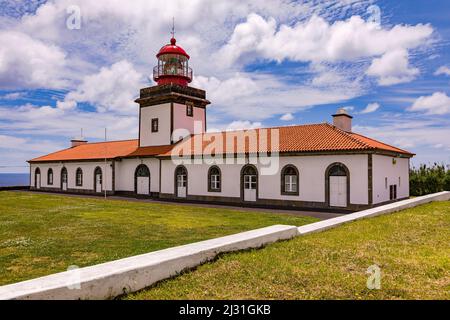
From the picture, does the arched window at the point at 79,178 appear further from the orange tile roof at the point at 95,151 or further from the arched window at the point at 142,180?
the arched window at the point at 142,180

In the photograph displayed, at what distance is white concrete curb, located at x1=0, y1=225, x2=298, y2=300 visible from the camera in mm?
4199

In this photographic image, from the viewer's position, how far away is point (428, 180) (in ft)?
85.9

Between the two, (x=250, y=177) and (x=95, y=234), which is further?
(x=250, y=177)

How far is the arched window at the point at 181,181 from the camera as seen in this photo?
82.7 ft

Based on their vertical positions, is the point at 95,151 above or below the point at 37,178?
above

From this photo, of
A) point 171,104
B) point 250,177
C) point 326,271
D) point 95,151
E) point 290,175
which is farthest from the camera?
point 95,151

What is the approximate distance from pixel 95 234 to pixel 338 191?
1244cm

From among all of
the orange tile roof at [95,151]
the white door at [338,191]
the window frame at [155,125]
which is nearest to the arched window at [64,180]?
the orange tile roof at [95,151]

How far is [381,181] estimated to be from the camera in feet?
63.0

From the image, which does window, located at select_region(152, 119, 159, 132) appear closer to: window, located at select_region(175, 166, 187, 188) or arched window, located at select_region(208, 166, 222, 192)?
window, located at select_region(175, 166, 187, 188)

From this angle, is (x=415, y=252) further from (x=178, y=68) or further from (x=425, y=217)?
(x=178, y=68)

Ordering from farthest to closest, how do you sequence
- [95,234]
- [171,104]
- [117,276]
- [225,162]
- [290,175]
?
[171,104] < [225,162] < [290,175] < [95,234] < [117,276]

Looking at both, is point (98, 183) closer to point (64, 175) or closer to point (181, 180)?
point (64, 175)

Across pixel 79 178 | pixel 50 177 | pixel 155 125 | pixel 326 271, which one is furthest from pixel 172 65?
pixel 326 271
